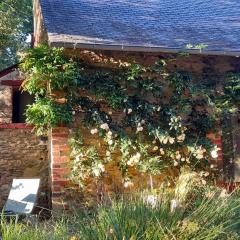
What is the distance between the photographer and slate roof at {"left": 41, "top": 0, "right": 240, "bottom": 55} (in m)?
7.21

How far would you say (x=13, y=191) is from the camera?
942cm

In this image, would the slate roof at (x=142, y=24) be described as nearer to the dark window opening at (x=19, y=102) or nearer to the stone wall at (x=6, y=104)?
the dark window opening at (x=19, y=102)

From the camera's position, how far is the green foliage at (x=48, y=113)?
6.77 meters

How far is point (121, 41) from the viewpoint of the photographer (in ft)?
23.7

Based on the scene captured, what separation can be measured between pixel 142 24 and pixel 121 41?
59.0 inches

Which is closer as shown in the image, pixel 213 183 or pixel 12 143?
pixel 213 183

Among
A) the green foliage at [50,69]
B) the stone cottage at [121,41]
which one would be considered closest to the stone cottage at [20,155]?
the stone cottage at [121,41]

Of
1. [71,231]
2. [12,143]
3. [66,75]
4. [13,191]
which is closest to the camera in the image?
[71,231]

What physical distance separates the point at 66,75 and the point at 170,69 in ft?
6.83

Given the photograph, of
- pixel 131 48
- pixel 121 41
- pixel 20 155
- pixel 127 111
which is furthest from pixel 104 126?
pixel 20 155

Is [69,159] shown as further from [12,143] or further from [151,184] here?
[12,143]

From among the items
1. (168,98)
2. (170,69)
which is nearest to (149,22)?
(170,69)

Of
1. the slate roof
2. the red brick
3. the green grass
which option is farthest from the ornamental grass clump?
the slate roof

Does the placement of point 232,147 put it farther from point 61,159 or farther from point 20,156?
point 20,156
